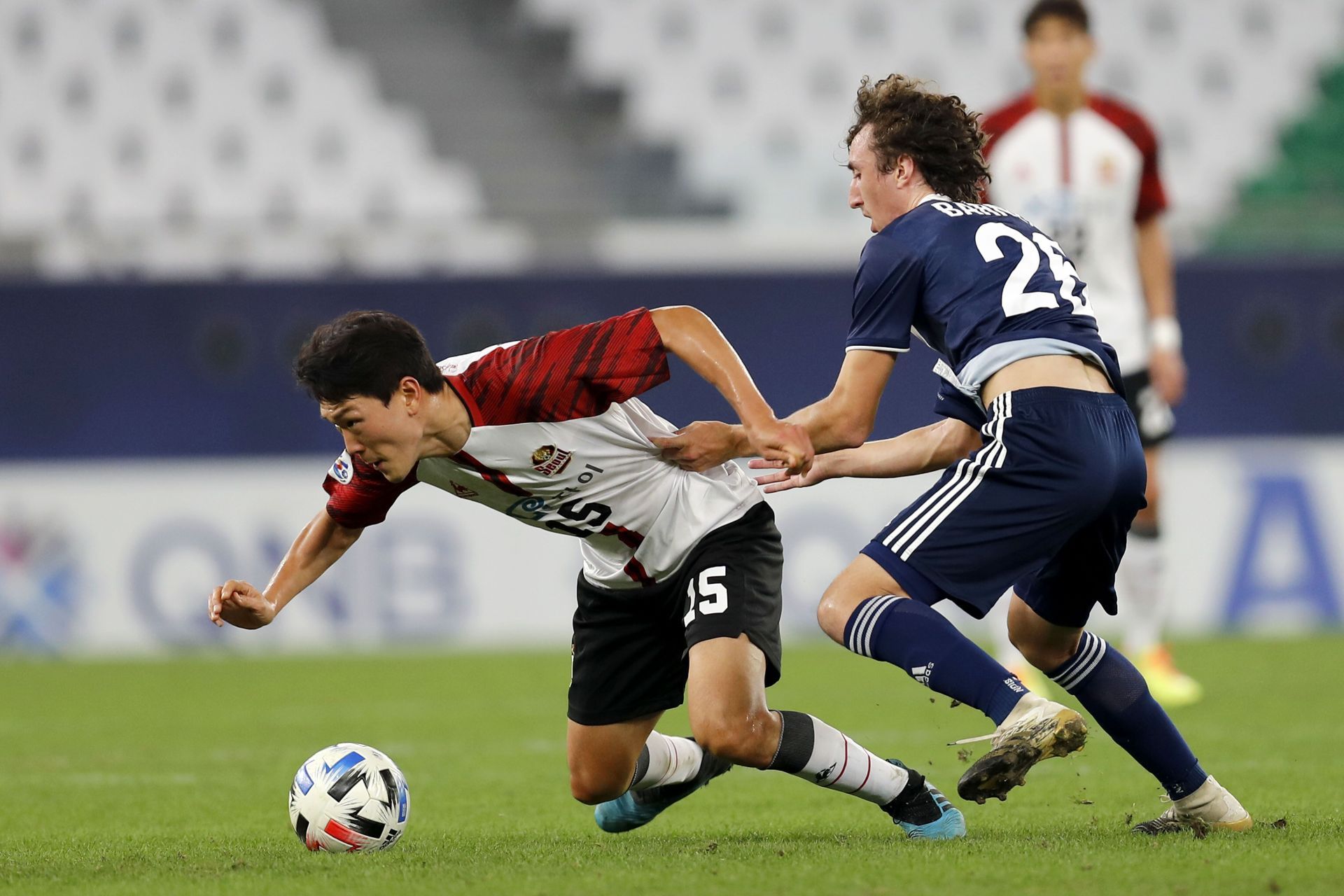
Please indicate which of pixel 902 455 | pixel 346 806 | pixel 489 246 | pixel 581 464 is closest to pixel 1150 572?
pixel 902 455

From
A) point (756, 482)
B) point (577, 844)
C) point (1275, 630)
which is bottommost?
point (1275, 630)

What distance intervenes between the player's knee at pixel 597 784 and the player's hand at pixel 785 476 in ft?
2.88

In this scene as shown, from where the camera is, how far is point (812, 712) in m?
7.30

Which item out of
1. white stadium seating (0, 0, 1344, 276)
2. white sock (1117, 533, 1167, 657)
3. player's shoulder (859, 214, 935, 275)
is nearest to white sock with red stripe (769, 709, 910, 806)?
player's shoulder (859, 214, 935, 275)

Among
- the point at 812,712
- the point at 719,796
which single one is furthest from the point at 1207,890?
the point at 812,712

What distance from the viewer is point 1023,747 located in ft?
10.9

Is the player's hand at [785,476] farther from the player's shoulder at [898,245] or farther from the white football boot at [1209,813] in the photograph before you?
the white football boot at [1209,813]

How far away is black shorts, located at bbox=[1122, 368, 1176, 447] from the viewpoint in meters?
7.02

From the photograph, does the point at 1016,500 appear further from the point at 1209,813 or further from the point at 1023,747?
the point at 1209,813

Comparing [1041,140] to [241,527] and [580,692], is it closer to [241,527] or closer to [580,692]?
[580,692]

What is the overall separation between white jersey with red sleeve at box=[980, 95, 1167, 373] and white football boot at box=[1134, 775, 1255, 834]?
3.19 meters

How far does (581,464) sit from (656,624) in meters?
0.54

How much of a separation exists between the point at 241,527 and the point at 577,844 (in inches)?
291

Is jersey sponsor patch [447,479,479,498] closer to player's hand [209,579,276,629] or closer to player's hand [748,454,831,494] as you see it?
player's hand [209,579,276,629]
